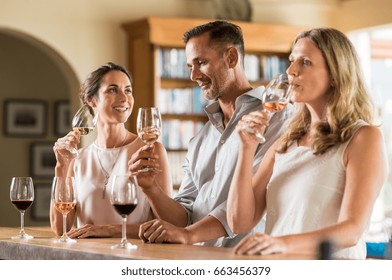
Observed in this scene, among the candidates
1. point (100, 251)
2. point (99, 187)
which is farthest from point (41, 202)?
point (100, 251)

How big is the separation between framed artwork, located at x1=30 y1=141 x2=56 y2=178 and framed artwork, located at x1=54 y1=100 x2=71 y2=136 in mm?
247

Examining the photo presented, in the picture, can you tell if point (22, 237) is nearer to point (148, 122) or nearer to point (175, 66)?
point (148, 122)

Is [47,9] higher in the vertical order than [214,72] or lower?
higher

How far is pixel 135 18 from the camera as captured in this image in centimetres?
735

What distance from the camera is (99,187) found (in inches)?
135

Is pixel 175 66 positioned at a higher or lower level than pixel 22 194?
higher

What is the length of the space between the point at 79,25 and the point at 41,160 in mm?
2395

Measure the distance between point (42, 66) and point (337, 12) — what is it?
3.15 metres

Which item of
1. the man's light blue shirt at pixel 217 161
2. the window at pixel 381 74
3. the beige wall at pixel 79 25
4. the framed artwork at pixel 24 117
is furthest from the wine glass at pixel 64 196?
the framed artwork at pixel 24 117

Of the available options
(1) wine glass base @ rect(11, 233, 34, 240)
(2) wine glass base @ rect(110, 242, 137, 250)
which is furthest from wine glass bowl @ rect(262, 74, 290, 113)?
(1) wine glass base @ rect(11, 233, 34, 240)

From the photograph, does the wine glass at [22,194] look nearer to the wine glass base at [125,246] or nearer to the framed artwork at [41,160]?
the wine glass base at [125,246]

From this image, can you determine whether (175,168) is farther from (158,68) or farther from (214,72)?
(214,72)

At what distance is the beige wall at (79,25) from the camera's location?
272 inches
